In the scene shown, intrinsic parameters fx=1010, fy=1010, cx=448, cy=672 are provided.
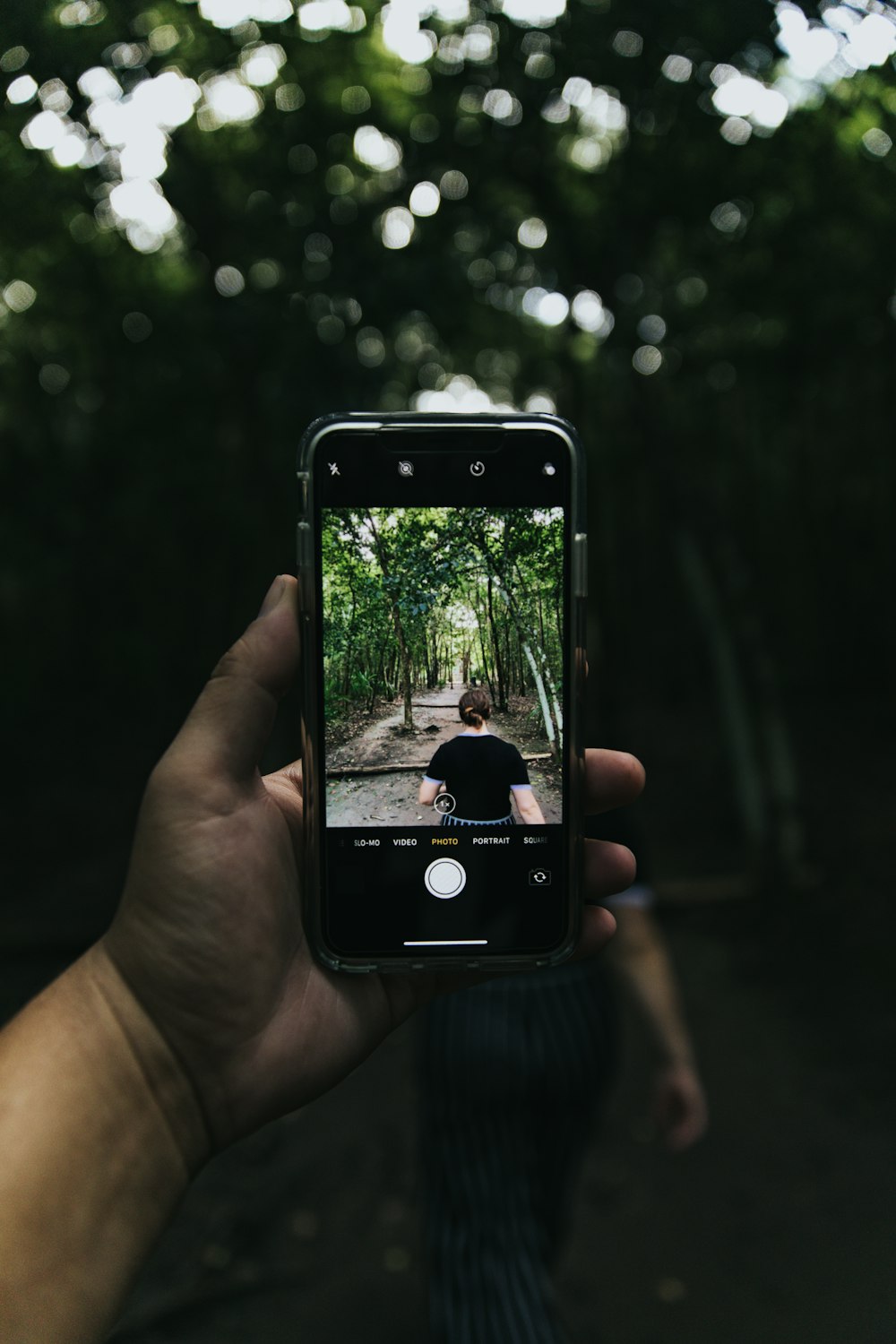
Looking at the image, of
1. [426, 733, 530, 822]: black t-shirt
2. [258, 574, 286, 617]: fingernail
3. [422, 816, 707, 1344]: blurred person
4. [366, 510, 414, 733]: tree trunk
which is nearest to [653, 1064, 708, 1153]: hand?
[422, 816, 707, 1344]: blurred person

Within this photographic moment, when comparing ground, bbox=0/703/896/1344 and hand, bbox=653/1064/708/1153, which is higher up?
hand, bbox=653/1064/708/1153

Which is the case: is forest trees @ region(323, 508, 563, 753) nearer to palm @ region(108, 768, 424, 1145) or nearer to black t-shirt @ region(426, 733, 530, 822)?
black t-shirt @ region(426, 733, 530, 822)

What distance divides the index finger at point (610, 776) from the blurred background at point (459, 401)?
1.23 meters

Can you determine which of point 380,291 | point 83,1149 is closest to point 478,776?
point 83,1149

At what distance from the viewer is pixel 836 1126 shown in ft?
13.0

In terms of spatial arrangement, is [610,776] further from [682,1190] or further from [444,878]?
[682,1190]

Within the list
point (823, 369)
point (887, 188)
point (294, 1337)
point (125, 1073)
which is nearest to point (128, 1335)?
point (294, 1337)

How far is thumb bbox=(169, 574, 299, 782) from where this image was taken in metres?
1.26

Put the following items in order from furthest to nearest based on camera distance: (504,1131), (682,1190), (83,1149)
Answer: (682,1190)
(504,1131)
(83,1149)

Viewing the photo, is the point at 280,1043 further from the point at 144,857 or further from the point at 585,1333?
the point at 585,1333

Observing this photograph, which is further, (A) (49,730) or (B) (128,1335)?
(A) (49,730)

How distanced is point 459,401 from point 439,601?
1863mm

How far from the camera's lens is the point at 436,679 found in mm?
1296

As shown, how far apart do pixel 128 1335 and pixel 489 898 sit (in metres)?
2.45
